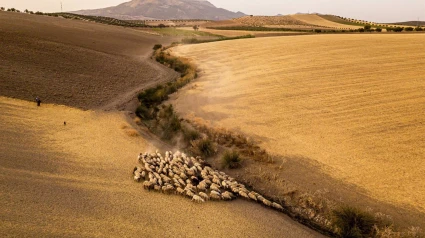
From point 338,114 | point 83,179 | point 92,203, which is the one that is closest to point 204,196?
point 92,203

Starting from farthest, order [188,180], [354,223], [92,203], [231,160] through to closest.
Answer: [231,160]
[188,180]
[354,223]
[92,203]

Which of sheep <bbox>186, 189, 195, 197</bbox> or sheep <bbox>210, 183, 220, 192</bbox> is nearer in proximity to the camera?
sheep <bbox>186, 189, 195, 197</bbox>

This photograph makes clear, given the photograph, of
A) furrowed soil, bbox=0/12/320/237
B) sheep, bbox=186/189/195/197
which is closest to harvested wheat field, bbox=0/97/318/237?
furrowed soil, bbox=0/12/320/237

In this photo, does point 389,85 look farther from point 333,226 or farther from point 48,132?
point 48,132

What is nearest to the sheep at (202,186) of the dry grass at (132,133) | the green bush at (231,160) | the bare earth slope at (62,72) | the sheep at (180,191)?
the sheep at (180,191)

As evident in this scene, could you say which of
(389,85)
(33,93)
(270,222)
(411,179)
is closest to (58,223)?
(270,222)

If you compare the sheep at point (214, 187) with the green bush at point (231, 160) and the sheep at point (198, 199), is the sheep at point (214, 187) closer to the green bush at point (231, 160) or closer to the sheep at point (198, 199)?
the sheep at point (198, 199)

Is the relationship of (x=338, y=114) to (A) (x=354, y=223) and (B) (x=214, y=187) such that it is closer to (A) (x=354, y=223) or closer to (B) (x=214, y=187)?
(A) (x=354, y=223)

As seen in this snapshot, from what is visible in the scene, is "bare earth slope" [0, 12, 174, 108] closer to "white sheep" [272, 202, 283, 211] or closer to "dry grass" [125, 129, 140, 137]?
"dry grass" [125, 129, 140, 137]
